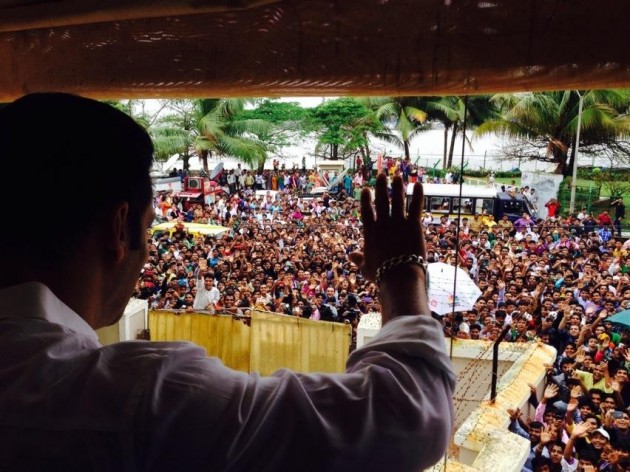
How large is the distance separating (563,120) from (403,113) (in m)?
4.17

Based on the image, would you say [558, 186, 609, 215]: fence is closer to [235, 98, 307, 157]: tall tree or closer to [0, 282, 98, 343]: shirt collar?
[235, 98, 307, 157]: tall tree

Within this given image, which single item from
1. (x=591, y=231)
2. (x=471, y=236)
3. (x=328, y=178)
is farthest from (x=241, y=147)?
(x=591, y=231)

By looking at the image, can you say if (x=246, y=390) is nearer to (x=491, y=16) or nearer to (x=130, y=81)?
(x=491, y=16)

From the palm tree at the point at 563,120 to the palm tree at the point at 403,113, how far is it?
8.18ft

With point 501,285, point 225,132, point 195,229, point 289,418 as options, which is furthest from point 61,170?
point 225,132

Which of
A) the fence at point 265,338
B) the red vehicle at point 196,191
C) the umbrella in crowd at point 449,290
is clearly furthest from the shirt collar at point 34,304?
the red vehicle at point 196,191

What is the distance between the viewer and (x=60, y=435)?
0.39 metres

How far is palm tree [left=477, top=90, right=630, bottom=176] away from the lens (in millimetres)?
12211

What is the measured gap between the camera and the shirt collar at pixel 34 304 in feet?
1.44

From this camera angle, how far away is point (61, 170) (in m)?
0.45

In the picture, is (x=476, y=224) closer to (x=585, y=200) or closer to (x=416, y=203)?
(x=585, y=200)

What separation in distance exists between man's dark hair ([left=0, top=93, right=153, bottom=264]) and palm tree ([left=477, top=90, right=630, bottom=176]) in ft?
42.7

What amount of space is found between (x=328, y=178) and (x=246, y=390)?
1474cm

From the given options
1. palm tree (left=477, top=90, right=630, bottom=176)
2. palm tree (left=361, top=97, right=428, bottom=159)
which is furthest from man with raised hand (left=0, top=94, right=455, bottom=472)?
palm tree (left=361, top=97, right=428, bottom=159)
